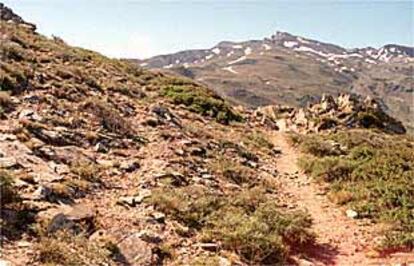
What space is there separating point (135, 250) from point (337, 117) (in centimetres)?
3261

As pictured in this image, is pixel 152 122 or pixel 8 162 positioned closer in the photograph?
pixel 8 162

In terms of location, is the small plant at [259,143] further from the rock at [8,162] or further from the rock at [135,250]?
the rock at [135,250]

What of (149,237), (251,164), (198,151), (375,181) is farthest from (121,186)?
(375,181)

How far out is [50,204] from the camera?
474 inches

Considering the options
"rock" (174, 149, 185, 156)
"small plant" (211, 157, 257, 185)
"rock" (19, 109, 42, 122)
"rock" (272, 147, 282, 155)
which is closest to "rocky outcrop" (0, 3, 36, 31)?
"rock" (272, 147, 282, 155)

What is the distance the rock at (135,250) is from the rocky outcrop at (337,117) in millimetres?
28866

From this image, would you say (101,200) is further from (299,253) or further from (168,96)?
(168,96)

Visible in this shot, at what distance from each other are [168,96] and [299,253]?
76.2ft

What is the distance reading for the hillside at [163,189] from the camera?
37.1 ft

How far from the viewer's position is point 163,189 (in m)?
14.7

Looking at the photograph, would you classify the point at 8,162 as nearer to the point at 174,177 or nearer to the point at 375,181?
the point at 174,177

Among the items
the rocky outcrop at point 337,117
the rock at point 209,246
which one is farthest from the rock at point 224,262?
the rocky outcrop at point 337,117

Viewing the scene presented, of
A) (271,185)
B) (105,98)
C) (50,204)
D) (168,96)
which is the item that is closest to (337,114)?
(168,96)

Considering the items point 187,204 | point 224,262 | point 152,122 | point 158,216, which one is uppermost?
point 152,122
